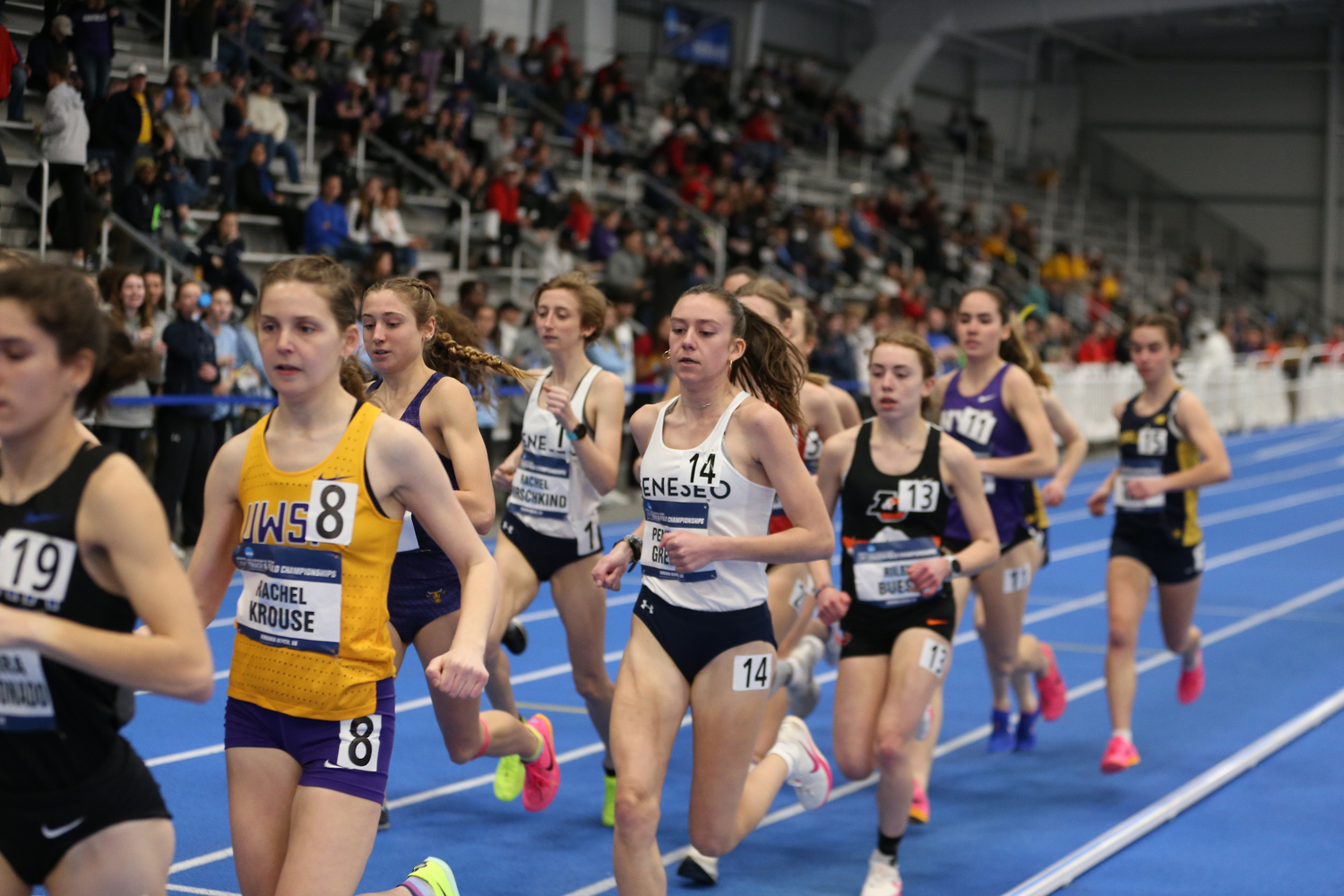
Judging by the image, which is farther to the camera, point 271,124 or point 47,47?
point 271,124

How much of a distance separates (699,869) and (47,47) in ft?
31.9

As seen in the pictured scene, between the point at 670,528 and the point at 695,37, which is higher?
the point at 695,37

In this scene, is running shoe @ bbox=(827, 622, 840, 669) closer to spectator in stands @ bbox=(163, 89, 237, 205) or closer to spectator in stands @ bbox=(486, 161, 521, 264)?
spectator in stands @ bbox=(163, 89, 237, 205)

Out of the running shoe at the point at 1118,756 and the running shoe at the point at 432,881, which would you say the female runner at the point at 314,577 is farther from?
the running shoe at the point at 1118,756

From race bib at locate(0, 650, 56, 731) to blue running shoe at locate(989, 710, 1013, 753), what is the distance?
17.5 feet

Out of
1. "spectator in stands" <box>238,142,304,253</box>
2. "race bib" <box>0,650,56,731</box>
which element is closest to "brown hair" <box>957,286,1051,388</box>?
"race bib" <box>0,650,56,731</box>

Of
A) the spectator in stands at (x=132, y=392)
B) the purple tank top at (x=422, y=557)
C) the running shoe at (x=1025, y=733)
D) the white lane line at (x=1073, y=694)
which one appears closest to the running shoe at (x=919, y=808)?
the white lane line at (x=1073, y=694)

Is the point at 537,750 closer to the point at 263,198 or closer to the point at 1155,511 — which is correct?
the point at 1155,511

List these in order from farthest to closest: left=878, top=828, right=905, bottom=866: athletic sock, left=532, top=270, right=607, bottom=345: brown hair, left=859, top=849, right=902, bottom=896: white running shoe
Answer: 1. left=532, top=270, right=607, bottom=345: brown hair
2. left=878, top=828, right=905, bottom=866: athletic sock
3. left=859, top=849, right=902, bottom=896: white running shoe

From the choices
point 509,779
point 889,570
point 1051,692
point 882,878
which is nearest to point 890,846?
point 882,878

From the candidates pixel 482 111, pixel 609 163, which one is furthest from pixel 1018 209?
pixel 482 111

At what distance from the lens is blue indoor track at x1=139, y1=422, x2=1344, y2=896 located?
534 cm

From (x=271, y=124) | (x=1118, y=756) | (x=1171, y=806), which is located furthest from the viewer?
(x=271, y=124)

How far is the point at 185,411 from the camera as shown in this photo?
10367 mm
